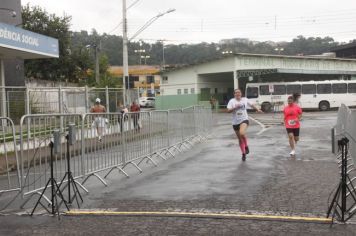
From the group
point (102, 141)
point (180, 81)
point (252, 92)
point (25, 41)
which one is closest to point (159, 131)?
point (102, 141)

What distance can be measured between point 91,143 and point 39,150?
1763 millimetres

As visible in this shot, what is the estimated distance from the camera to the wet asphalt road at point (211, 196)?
6371mm

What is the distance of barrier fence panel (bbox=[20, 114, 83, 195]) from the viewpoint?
8133 mm

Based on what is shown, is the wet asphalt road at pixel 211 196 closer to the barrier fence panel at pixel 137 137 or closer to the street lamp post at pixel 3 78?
the barrier fence panel at pixel 137 137

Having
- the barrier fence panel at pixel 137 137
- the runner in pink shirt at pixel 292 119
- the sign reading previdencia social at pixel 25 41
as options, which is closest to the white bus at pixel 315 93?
the sign reading previdencia social at pixel 25 41

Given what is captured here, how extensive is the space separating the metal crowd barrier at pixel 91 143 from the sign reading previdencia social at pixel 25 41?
271 inches

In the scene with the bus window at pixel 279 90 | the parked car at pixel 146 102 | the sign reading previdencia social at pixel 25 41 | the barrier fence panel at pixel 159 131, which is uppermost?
the sign reading previdencia social at pixel 25 41

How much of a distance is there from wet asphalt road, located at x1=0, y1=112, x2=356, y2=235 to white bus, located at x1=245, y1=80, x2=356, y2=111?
118 ft

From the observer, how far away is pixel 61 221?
22.9ft

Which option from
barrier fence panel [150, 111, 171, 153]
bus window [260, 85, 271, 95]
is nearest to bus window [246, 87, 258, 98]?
bus window [260, 85, 271, 95]

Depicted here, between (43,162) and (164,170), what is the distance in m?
3.79

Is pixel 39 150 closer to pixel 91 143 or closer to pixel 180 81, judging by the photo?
pixel 91 143

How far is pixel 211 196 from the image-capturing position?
27.0 ft

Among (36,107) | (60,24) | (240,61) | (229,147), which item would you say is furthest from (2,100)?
(240,61)
